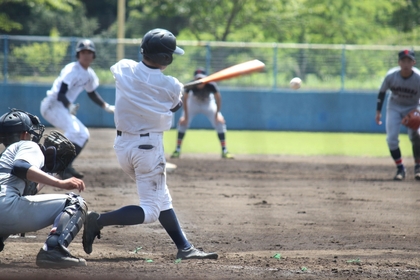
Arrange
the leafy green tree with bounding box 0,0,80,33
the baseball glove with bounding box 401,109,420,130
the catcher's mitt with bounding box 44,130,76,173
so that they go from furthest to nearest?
the leafy green tree with bounding box 0,0,80,33
the baseball glove with bounding box 401,109,420,130
the catcher's mitt with bounding box 44,130,76,173

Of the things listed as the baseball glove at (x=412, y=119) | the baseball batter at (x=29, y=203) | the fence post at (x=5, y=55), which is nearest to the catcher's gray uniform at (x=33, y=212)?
the baseball batter at (x=29, y=203)

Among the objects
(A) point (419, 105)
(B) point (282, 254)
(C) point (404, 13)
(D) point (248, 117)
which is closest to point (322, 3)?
(C) point (404, 13)

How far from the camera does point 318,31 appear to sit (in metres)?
30.8

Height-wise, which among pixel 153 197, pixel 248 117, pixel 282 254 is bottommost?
pixel 248 117

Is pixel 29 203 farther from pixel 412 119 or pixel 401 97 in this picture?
pixel 401 97

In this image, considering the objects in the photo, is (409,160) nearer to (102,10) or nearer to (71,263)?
(71,263)

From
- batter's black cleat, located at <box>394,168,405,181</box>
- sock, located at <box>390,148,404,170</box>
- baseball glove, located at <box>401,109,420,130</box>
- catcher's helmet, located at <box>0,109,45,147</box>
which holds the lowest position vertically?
batter's black cleat, located at <box>394,168,405,181</box>

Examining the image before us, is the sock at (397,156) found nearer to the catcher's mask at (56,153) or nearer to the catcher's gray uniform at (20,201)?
the catcher's mask at (56,153)

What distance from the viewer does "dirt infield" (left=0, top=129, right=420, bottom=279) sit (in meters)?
4.67

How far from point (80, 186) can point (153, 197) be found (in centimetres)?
83

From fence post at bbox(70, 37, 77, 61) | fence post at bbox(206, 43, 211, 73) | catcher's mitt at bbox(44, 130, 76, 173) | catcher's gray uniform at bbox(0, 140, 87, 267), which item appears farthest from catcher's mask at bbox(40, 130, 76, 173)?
fence post at bbox(206, 43, 211, 73)

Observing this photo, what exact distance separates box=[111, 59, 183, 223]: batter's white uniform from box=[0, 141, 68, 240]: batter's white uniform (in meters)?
0.71

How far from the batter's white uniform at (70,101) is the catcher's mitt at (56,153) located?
475 centimetres

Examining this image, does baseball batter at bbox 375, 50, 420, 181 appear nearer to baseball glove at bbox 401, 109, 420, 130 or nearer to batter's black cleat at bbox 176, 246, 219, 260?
baseball glove at bbox 401, 109, 420, 130
